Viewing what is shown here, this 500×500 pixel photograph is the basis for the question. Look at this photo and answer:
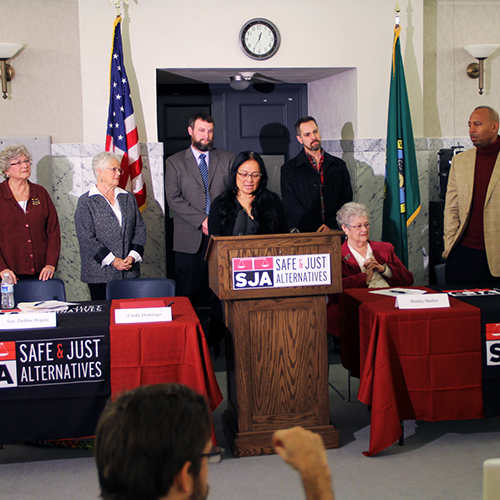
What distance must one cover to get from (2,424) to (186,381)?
2.82 feet

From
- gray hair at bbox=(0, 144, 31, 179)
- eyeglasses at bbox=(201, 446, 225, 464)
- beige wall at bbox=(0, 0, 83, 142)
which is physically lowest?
eyeglasses at bbox=(201, 446, 225, 464)

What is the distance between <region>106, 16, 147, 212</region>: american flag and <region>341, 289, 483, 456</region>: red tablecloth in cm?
269

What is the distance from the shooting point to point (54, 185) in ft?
17.4

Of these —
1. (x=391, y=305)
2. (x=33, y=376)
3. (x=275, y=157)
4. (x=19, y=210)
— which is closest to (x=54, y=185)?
(x=19, y=210)

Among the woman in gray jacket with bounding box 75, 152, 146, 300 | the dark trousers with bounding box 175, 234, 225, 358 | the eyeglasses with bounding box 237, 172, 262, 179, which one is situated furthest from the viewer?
the dark trousers with bounding box 175, 234, 225, 358

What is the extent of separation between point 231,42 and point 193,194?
1.44 metres

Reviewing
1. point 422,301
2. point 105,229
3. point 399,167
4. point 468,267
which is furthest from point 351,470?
point 399,167

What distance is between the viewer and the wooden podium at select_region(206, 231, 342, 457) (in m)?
2.93

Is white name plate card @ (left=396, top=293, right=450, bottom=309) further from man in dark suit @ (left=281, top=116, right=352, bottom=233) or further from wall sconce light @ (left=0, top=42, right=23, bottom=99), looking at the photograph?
wall sconce light @ (left=0, top=42, right=23, bottom=99)

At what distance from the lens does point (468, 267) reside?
4230 mm

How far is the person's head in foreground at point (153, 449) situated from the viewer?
100cm

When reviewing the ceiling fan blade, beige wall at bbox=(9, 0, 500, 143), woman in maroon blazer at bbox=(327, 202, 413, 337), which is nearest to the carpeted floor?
woman in maroon blazer at bbox=(327, 202, 413, 337)

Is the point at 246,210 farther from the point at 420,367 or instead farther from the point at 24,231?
the point at 24,231

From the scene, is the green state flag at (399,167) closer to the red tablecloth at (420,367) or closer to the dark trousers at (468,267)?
the dark trousers at (468,267)
